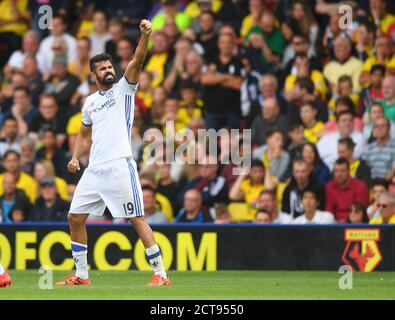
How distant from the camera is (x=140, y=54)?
11352mm

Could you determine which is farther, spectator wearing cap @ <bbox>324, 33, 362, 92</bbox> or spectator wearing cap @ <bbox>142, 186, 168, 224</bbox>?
spectator wearing cap @ <bbox>324, 33, 362, 92</bbox>

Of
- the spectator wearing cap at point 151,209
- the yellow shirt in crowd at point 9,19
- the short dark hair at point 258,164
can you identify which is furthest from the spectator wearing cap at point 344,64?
the yellow shirt in crowd at point 9,19

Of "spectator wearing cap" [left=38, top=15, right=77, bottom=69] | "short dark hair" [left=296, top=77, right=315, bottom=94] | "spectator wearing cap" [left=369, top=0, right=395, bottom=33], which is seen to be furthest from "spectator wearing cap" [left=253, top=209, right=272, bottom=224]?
"spectator wearing cap" [left=38, top=15, right=77, bottom=69]

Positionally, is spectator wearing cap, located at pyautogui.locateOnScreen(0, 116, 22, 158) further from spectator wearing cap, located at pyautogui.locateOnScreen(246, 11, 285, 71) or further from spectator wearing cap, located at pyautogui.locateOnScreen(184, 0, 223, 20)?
spectator wearing cap, located at pyautogui.locateOnScreen(246, 11, 285, 71)

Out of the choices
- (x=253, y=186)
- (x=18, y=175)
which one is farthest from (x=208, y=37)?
(x=18, y=175)

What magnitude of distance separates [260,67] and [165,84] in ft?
5.00

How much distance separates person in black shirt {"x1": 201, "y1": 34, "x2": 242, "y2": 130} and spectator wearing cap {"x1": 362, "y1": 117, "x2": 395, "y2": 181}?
237 centimetres

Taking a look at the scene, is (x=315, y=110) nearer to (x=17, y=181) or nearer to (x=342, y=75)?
(x=342, y=75)

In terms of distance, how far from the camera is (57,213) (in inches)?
655

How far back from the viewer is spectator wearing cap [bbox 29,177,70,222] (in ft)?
54.6

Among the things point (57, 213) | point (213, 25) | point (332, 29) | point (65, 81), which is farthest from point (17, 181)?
point (332, 29)

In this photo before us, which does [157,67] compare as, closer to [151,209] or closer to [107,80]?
[151,209]

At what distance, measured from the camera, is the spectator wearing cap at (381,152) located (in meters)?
16.1

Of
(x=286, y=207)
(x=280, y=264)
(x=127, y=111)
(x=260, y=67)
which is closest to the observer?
(x=127, y=111)
